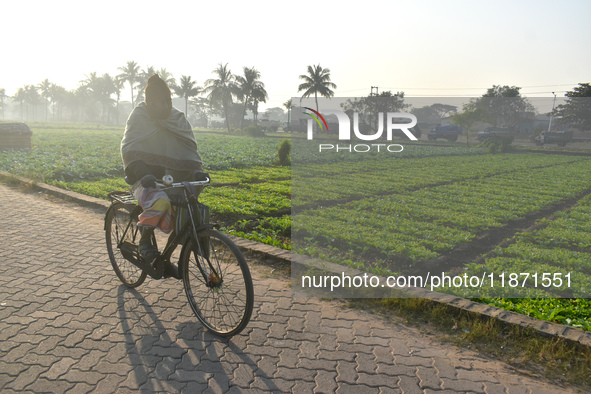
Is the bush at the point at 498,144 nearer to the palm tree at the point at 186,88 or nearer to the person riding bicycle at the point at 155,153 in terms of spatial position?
the person riding bicycle at the point at 155,153

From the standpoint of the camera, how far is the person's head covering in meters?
4.05

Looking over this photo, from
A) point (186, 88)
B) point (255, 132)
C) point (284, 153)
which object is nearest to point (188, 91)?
point (186, 88)

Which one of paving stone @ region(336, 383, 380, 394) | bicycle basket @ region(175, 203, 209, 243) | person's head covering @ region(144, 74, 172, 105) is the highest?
person's head covering @ region(144, 74, 172, 105)

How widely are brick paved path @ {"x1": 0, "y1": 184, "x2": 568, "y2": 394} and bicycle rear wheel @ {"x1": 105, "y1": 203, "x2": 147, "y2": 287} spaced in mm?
149

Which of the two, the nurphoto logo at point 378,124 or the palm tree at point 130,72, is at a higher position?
the palm tree at point 130,72

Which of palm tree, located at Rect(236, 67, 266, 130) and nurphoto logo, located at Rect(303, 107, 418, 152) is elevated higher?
palm tree, located at Rect(236, 67, 266, 130)

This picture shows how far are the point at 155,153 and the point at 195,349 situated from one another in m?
1.82

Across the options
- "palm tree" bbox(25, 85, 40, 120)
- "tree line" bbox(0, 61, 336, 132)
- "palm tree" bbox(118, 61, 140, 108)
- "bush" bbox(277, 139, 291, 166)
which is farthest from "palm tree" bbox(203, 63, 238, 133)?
"palm tree" bbox(25, 85, 40, 120)

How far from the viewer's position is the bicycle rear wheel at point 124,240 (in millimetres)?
4484

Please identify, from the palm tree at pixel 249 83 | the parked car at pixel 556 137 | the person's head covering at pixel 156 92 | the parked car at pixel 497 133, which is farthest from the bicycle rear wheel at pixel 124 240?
the palm tree at pixel 249 83

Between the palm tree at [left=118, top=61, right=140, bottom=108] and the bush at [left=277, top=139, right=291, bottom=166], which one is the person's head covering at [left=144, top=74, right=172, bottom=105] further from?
the palm tree at [left=118, top=61, right=140, bottom=108]

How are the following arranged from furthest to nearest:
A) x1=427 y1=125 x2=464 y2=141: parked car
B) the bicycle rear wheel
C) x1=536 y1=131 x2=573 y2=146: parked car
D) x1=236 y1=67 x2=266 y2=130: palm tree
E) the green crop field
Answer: x1=236 y1=67 x2=266 y2=130: palm tree → x1=427 y1=125 x2=464 y2=141: parked car → x1=536 y1=131 x2=573 y2=146: parked car → the green crop field → the bicycle rear wheel

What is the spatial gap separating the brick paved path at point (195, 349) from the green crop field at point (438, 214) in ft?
4.15

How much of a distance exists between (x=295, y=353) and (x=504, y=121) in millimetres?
6067
